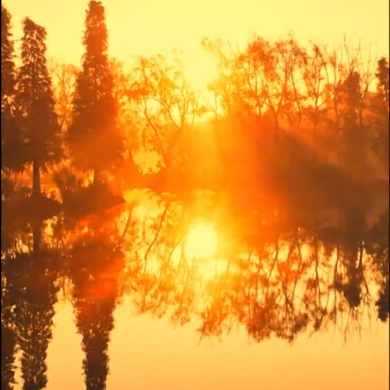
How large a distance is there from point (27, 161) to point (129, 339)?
28.3m

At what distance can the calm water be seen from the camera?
488 inches

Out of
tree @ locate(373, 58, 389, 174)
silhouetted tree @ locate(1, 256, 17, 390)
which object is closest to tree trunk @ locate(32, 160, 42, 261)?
silhouetted tree @ locate(1, 256, 17, 390)

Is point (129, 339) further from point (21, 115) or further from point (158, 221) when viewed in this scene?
point (21, 115)

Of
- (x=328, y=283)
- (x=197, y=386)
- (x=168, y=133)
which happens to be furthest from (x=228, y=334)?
(x=168, y=133)

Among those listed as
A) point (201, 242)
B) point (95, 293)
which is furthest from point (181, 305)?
point (201, 242)

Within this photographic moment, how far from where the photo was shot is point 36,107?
42.2 meters

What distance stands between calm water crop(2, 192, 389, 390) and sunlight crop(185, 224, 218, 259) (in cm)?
10

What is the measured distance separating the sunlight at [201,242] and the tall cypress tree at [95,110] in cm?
1623

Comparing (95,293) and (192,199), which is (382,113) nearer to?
(192,199)

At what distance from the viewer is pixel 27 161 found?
40.9m

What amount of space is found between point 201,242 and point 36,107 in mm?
18754

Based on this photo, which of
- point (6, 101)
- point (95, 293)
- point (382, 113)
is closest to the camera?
point (95, 293)

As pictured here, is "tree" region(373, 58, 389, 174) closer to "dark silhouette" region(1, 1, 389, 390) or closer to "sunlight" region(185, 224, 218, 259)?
"dark silhouette" region(1, 1, 389, 390)

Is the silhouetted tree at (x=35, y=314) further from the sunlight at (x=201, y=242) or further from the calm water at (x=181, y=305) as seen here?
the sunlight at (x=201, y=242)
